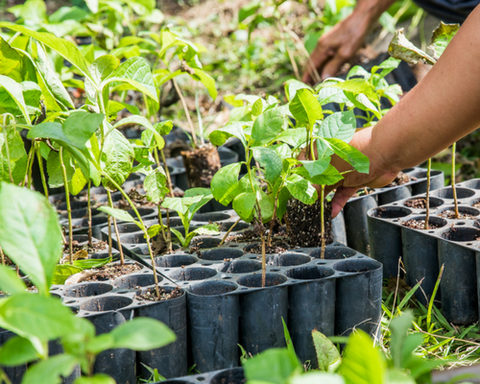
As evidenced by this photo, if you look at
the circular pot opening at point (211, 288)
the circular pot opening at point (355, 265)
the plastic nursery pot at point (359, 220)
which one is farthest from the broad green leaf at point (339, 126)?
the plastic nursery pot at point (359, 220)

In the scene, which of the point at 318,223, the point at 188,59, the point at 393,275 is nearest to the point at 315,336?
the point at 318,223

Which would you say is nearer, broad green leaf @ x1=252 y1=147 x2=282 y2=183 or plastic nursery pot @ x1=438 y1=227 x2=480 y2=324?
broad green leaf @ x1=252 y1=147 x2=282 y2=183

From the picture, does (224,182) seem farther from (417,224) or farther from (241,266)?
(417,224)

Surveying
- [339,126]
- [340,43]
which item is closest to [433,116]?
[339,126]

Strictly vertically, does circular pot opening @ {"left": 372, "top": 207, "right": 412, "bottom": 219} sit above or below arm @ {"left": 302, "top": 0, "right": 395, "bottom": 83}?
below

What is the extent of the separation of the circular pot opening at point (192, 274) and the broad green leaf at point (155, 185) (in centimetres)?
18

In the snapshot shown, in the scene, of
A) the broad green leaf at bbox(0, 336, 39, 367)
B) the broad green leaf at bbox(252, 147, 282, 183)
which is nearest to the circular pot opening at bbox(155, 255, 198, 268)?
the broad green leaf at bbox(252, 147, 282, 183)

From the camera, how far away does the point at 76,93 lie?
266 centimetres

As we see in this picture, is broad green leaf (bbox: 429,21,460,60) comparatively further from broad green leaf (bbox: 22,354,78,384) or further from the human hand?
the human hand

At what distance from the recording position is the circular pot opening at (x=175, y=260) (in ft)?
3.91

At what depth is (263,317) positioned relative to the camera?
0.98 m

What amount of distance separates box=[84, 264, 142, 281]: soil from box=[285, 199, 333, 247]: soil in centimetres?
40

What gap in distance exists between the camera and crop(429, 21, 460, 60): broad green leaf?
3.92ft

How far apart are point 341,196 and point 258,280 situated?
1.20 ft
